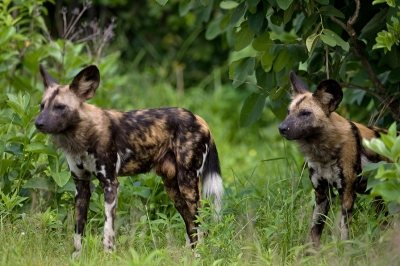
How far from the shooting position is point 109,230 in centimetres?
396

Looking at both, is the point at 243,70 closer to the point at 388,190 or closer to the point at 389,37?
the point at 389,37

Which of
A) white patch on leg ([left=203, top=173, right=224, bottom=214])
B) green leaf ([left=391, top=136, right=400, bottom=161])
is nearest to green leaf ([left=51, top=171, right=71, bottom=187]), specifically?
white patch on leg ([left=203, top=173, right=224, bottom=214])

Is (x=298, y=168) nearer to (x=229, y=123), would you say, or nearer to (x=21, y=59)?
(x=21, y=59)

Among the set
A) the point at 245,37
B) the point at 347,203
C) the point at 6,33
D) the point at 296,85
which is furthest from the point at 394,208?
the point at 6,33

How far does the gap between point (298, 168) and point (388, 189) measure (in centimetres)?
214

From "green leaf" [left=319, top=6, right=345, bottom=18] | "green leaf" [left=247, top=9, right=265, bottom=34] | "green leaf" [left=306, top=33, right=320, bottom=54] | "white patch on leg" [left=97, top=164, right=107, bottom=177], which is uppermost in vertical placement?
"green leaf" [left=319, top=6, right=345, bottom=18]

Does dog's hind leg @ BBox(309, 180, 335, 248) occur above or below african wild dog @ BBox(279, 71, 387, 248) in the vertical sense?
below

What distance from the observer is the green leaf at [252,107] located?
465cm

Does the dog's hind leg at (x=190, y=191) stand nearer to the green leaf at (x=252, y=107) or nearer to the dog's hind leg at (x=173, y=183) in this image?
the dog's hind leg at (x=173, y=183)

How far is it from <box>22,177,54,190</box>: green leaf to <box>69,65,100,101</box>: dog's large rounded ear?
641 mm

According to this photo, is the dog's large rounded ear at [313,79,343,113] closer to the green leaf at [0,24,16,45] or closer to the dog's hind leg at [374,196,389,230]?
the dog's hind leg at [374,196,389,230]

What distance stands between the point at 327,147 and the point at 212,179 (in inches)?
32.7

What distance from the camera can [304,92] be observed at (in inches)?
160

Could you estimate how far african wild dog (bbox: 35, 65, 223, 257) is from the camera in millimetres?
4000
